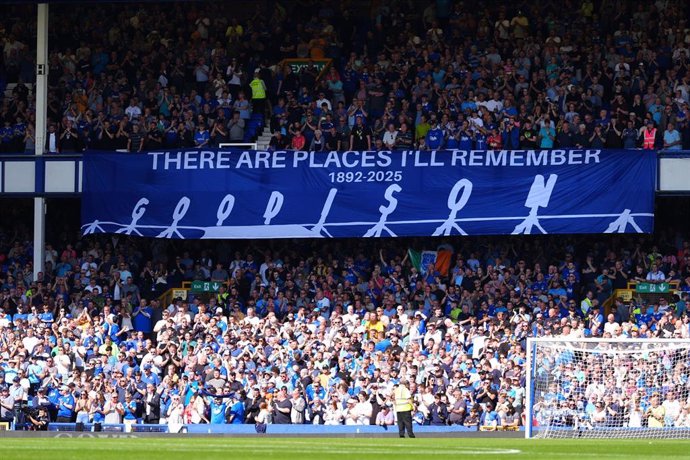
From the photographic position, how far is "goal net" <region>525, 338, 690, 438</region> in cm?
2491

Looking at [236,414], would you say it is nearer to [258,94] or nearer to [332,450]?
[258,94]

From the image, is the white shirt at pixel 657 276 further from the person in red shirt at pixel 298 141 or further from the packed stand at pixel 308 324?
the person in red shirt at pixel 298 141

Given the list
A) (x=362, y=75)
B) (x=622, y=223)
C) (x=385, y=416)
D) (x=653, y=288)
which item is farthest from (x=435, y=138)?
(x=385, y=416)

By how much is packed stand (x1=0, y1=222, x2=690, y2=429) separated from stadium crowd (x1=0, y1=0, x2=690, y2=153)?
249 cm

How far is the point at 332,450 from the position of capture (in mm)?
17828

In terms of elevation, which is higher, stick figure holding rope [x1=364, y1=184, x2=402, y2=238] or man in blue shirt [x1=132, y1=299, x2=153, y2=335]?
stick figure holding rope [x1=364, y1=184, x2=402, y2=238]

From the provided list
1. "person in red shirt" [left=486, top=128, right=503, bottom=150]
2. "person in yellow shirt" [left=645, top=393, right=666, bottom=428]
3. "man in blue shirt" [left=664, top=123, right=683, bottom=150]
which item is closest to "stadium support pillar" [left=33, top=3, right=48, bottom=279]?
"person in red shirt" [left=486, top=128, right=503, bottom=150]

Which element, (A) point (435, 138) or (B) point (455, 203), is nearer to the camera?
(B) point (455, 203)

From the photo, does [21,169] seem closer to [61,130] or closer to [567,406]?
[61,130]

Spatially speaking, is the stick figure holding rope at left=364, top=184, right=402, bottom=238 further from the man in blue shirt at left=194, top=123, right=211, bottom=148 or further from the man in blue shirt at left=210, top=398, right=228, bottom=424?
the man in blue shirt at left=210, top=398, right=228, bottom=424

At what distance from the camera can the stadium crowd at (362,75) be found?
1268 inches

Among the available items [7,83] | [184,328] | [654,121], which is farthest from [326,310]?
[7,83]

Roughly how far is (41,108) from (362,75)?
7.48 metres

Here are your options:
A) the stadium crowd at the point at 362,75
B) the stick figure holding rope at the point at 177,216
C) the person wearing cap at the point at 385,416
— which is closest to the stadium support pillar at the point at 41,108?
the stadium crowd at the point at 362,75
